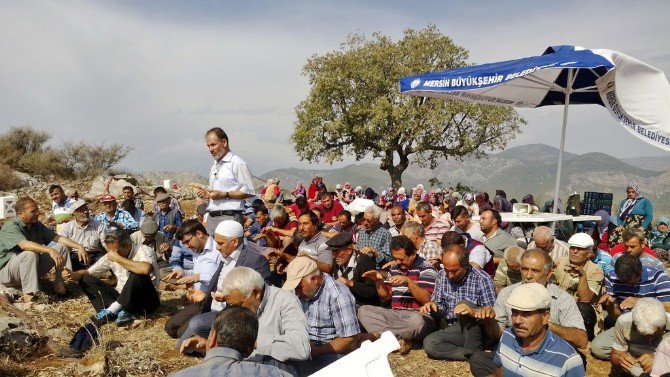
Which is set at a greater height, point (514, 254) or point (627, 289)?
point (514, 254)

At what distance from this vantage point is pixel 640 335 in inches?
167

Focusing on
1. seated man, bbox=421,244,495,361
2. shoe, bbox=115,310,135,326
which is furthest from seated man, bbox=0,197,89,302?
seated man, bbox=421,244,495,361

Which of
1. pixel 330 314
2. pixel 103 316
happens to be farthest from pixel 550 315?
pixel 103 316

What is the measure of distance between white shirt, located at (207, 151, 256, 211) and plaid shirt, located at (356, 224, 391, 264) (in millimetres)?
1729

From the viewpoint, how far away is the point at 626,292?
496 cm

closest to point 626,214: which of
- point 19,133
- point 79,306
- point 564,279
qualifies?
point 564,279

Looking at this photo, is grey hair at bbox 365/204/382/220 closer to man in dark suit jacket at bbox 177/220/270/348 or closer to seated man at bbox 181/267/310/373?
man in dark suit jacket at bbox 177/220/270/348

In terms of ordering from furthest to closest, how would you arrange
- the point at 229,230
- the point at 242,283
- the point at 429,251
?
1. the point at 429,251
2. the point at 229,230
3. the point at 242,283

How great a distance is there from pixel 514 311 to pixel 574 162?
681 feet

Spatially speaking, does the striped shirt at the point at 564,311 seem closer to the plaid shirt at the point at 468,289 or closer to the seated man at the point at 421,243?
the plaid shirt at the point at 468,289

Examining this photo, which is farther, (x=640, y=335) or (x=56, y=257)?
(x=56, y=257)

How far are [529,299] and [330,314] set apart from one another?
1447 millimetres

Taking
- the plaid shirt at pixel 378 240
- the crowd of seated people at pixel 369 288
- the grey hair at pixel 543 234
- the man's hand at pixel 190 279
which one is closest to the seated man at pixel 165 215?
the crowd of seated people at pixel 369 288

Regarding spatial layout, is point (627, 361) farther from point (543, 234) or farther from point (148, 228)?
point (148, 228)
